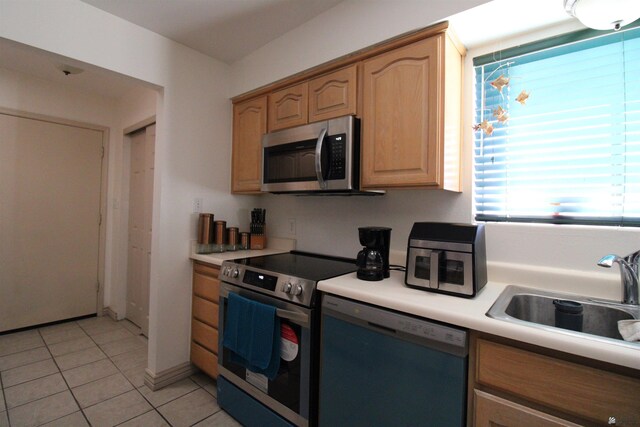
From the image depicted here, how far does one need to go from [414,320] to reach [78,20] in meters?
2.44

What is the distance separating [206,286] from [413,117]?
5.78ft

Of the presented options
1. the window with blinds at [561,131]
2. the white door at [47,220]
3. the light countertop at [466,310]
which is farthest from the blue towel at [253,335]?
the white door at [47,220]

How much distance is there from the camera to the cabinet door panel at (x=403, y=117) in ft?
4.42

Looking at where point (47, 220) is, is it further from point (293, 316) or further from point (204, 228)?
point (293, 316)

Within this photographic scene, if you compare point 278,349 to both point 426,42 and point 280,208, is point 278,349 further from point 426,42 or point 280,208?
point 426,42

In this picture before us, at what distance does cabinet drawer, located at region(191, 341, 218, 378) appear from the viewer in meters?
1.96

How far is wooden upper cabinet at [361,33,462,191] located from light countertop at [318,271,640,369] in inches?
20.5

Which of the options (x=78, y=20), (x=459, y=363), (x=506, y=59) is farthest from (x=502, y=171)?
(x=78, y=20)

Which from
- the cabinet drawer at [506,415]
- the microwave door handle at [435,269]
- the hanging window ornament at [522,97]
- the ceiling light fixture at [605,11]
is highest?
the ceiling light fixture at [605,11]

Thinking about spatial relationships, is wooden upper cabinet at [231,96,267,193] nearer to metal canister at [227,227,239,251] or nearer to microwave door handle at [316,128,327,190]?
metal canister at [227,227,239,251]

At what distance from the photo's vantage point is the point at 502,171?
152 centimetres

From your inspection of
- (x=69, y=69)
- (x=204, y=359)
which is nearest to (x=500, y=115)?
(x=204, y=359)

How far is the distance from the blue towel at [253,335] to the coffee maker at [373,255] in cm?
51

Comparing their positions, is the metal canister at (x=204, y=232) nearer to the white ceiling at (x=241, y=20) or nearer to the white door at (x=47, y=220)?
the white ceiling at (x=241, y=20)
